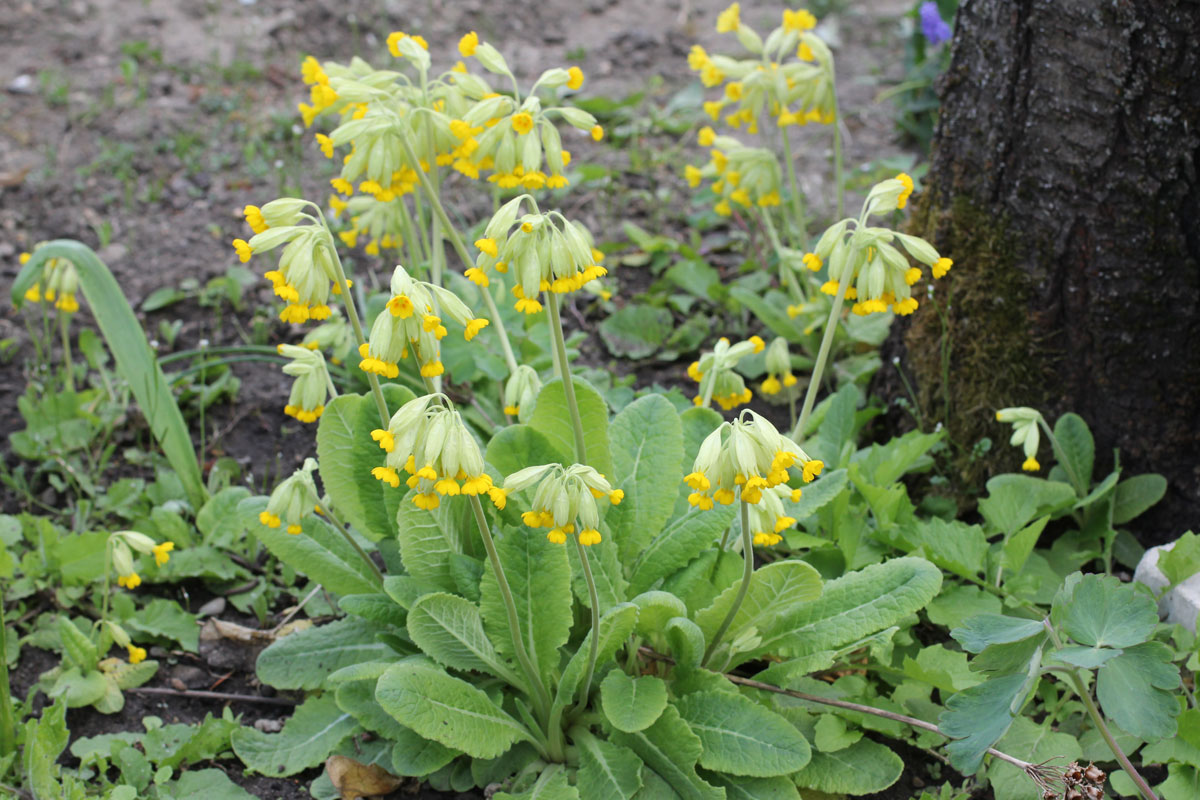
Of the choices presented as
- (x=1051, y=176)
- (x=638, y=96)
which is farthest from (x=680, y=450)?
(x=638, y=96)

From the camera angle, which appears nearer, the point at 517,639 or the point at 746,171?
the point at 517,639

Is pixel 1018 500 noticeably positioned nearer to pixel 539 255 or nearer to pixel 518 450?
pixel 518 450

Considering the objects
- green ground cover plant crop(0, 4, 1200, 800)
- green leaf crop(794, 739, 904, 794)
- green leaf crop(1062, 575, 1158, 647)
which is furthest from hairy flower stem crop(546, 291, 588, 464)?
green leaf crop(1062, 575, 1158, 647)

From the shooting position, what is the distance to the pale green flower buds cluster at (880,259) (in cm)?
252

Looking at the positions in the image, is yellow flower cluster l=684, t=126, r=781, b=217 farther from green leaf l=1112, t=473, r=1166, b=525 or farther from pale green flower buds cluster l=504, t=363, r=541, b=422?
green leaf l=1112, t=473, r=1166, b=525

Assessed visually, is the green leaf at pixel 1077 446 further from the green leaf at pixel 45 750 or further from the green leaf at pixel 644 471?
the green leaf at pixel 45 750

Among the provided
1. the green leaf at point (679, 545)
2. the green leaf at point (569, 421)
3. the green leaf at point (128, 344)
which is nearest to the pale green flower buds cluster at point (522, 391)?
the green leaf at point (569, 421)

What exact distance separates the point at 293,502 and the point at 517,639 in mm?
692

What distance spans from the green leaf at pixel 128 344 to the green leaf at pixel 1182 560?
3012mm

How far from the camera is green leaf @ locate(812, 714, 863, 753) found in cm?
257

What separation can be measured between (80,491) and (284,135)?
2.64m

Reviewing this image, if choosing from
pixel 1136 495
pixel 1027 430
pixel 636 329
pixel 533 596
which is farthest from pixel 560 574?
pixel 636 329

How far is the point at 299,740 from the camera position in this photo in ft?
9.10

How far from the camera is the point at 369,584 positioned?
9.77 ft
